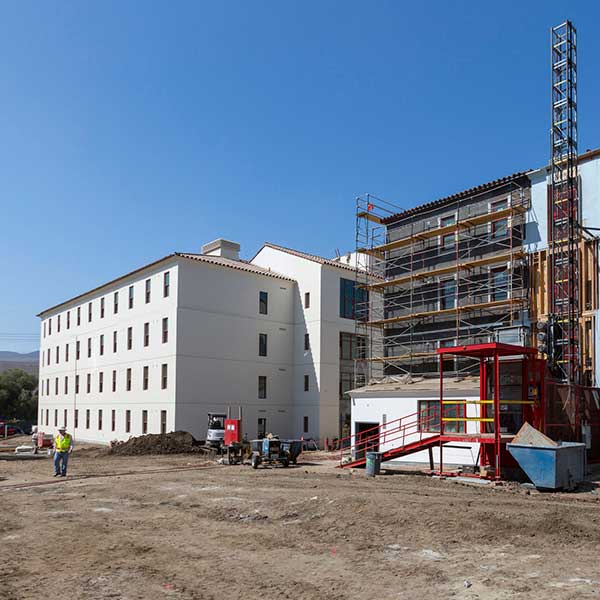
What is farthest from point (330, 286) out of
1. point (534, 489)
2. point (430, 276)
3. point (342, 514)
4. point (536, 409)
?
point (342, 514)

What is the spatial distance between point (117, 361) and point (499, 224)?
94.8ft

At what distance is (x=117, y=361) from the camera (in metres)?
45.9

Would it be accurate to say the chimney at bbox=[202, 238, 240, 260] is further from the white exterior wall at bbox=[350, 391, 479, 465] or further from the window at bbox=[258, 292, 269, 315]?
the white exterior wall at bbox=[350, 391, 479, 465]

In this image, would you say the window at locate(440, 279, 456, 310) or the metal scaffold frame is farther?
the window at locate(440, 279, 456, 310)

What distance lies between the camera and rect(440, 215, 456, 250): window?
30625 millimetres

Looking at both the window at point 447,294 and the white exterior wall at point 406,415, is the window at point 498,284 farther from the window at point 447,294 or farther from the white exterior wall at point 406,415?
the white exterior wall at point 406,415

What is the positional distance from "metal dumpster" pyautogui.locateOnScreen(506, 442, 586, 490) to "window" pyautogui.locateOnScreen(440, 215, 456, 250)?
13307 mm

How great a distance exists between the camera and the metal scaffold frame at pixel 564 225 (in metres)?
24.5

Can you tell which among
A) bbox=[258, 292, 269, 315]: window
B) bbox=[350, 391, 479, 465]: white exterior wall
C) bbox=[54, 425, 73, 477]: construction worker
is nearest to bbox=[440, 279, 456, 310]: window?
bbox=[350, 391, 479, 465]: white exterior wall

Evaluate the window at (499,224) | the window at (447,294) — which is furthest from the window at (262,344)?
the window at (499,224)

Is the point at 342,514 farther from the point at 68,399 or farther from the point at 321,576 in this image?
the point at 68,399

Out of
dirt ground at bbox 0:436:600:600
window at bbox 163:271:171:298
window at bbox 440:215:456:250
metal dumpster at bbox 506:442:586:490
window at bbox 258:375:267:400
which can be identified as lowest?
dirt ground at bbox 0:436:600:600

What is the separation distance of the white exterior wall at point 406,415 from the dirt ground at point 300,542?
205 inches

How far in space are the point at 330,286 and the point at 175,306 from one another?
10.2 metres
